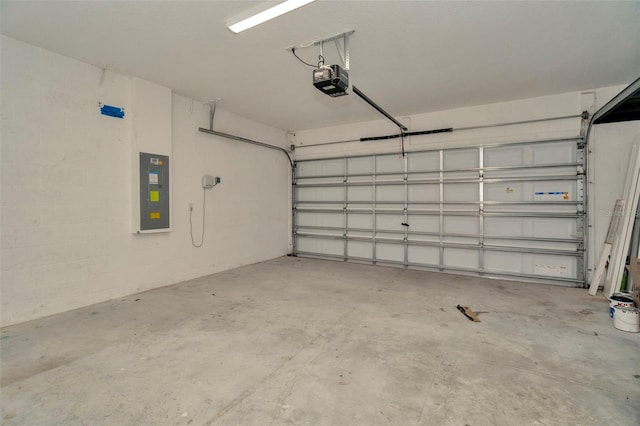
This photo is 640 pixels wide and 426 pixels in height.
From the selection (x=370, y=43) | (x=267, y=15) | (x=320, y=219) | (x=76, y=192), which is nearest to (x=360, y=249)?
(x=320, y=219)

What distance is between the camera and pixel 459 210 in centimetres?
518

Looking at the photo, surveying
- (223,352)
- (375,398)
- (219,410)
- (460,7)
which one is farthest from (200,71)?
(375,398)

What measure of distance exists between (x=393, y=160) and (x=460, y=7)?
11.0ft

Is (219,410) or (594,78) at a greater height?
(594,78)

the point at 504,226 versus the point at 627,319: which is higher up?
the point at 504,226

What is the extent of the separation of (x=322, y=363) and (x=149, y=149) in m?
3.54

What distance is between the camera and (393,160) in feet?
19.0

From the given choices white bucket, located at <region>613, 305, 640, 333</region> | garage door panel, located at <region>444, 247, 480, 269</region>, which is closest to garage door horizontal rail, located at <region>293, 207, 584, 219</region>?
garage door panel, located at <region>444, 247, 480, 269</region>

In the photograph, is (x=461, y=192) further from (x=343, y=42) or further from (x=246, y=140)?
(x=246, y=140)

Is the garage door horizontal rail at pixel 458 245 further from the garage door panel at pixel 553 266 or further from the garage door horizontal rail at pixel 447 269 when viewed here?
the garage door horizontal rail at pixel 447 269

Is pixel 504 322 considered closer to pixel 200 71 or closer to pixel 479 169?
pixel 479 169

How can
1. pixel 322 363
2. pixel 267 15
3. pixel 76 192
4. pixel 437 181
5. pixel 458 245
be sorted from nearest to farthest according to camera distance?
1. pixel 322 363
2. pixel 267 15
3. pixel 76 192
4. pixel 458 245
5. pixel 437 181

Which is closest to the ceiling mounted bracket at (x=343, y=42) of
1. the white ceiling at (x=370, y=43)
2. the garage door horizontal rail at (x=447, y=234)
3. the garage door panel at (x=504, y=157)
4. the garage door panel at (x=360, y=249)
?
the white ceiling at (x=370, y=43)

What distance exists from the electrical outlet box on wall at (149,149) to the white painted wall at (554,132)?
146 inches
